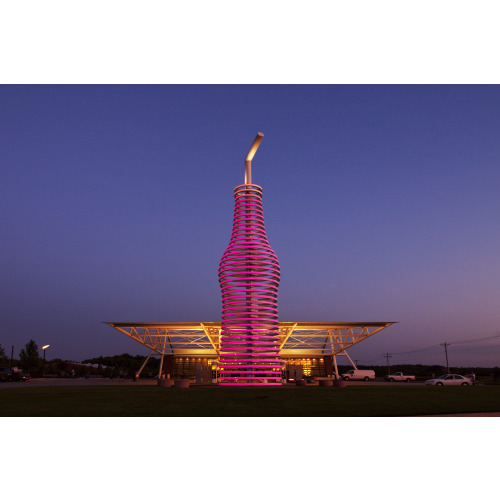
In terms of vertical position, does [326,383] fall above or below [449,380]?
above

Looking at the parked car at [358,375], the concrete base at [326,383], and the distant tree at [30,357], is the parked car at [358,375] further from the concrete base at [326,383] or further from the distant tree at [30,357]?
the distant tree at [30,357]

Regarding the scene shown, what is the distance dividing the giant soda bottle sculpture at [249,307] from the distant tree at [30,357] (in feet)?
208

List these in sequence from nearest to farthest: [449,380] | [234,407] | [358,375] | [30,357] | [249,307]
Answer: [234,407], [249,307], [449,380], [358,375], [30,357]

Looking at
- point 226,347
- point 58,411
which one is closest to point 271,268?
point 226,347

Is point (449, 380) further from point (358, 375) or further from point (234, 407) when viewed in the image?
point (234, 407)

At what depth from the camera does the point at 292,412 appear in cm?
1349

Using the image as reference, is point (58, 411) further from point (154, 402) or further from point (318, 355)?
point (318, 355)

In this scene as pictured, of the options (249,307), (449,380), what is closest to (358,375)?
(449,380)

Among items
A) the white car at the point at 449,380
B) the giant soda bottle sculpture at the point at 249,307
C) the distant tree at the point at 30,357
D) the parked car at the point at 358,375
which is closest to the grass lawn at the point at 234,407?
the giant soda bottle sculpture at the point at 249,307

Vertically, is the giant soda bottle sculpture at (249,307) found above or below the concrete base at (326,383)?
above

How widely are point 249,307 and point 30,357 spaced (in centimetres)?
6784

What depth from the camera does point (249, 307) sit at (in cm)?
2969

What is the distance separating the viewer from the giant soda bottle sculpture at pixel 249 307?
2902 centimetres

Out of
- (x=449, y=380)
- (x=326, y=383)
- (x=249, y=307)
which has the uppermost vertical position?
(x=249, y=307)
